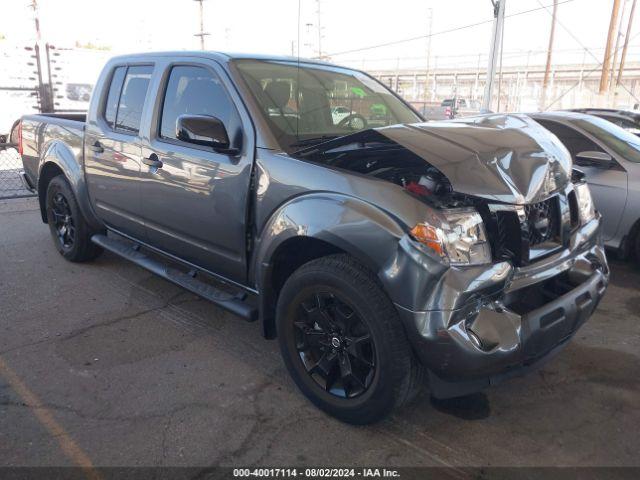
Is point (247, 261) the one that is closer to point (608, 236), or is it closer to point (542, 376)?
point (542, 376)

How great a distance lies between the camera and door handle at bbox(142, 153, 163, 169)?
148 inches

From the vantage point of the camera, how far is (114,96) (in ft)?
14.8

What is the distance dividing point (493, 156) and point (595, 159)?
11.2ft

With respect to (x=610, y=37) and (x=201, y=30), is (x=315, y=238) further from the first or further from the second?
(x=201, y=30)

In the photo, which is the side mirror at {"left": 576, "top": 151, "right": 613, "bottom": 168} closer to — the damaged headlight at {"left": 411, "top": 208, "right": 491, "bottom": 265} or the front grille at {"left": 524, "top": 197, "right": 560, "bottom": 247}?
the front grille at {"left": 524, "top": 197, "right": 560, "bottom": 247}

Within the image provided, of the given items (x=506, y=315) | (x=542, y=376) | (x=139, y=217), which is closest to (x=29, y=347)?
(x=139, y=217)

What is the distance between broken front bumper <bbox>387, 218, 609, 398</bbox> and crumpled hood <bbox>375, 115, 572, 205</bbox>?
0.37 meters

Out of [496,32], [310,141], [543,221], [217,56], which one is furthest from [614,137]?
[496,32]

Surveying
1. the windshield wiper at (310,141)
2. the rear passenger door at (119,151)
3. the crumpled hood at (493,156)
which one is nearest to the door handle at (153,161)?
the rear passenger door at (119,151)

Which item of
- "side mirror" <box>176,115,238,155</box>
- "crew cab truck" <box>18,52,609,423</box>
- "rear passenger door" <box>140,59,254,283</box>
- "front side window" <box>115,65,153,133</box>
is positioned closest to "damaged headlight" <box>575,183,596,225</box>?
"crew cab truck" <box>18,52,609,423</box>

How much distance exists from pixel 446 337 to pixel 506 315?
341 mm

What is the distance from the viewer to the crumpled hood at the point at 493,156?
2.50m

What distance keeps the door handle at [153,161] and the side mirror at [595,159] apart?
416 cm

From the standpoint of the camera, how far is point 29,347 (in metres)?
3.66
